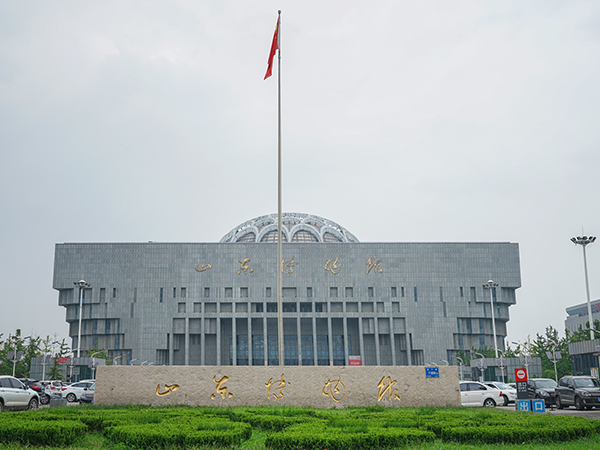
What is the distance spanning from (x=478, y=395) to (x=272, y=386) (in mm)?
11815

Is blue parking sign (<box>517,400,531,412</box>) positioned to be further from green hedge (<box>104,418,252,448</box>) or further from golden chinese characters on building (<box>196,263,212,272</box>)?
golden chinese characters on building (<box>196,263,212,272</box>)

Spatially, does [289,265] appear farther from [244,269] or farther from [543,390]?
[543,390]

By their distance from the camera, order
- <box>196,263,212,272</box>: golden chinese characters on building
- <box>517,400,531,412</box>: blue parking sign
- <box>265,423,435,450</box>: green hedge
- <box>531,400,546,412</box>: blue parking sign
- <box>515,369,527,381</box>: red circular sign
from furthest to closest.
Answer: <box>196,263,212,272</box>: golden chinese characters on building, <box>515,369,527,381</box>: red circular sign, <box>517,400,531,412</box>: blue parking sign, <box>531,400,546,412</box>: blue parking sign, <box>265,423,435,450</box>: green hedge

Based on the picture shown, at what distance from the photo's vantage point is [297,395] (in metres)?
20.5

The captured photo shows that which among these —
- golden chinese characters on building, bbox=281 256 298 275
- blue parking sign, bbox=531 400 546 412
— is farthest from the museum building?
blue parking sign, bbox=531 400 546 412

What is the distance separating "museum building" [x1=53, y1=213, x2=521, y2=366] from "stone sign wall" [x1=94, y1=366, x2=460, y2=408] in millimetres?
53913

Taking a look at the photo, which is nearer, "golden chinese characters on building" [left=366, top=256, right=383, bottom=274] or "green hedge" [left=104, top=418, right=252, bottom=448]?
"green hedge" [left=104, top=418, right=252, bottom=448]

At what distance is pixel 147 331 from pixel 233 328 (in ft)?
35.6

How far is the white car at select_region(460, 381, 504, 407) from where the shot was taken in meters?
27.2

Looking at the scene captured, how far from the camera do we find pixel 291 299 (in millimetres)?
75750

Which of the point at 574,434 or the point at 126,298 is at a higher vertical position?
the point at 126,298

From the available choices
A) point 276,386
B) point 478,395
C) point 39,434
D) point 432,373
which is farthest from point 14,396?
point 478,395

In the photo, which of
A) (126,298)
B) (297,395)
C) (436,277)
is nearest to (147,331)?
(126,298)

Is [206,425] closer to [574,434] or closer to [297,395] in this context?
[574,434]
